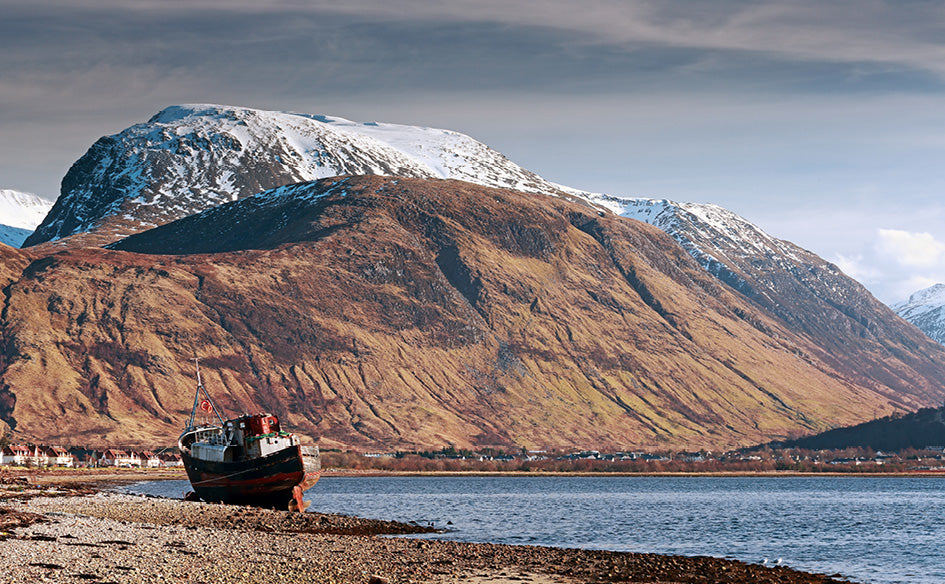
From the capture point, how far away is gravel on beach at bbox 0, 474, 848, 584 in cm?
4712

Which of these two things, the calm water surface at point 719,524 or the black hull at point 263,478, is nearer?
the calm water surface at point 719,524

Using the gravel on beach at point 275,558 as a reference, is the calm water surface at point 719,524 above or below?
below

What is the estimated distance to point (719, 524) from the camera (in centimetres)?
11244

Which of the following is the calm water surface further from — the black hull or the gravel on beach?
the gravel on beach

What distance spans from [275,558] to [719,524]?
2703 inches

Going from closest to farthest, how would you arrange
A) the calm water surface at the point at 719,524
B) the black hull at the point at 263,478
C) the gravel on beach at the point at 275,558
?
the gravel on beach at the point at 275,558, the calm water surface at the point at 719,524, the black hull at the point at 263,478

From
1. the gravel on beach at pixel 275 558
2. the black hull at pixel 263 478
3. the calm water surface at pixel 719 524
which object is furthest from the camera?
the black hull at pixel 263 478

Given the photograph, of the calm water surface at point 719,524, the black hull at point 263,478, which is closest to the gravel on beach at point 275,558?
the calm water surface at point 719,524

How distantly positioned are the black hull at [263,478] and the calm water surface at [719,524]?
40.1ft

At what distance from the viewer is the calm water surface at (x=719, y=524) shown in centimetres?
7956

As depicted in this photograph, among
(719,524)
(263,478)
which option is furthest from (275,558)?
(719,524)

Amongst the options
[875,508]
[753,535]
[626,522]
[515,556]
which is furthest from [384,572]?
[875,508]

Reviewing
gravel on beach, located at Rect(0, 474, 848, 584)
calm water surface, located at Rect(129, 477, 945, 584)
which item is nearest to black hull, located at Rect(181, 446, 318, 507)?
calm water surface, located at Rect(129, 477, 945, 584)

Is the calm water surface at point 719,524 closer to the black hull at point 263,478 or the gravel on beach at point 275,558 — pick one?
the black hull at point 263,478
